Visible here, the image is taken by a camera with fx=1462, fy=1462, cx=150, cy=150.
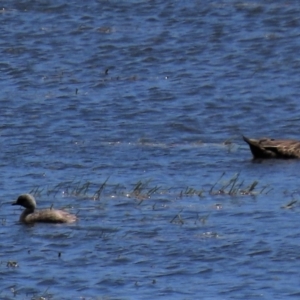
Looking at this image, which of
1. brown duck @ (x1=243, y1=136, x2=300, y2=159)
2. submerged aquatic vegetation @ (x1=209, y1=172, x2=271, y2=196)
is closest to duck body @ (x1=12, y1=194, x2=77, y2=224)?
submerged aquatic vegetation @ (x1=209, y1=172, x2=271, y2=196)

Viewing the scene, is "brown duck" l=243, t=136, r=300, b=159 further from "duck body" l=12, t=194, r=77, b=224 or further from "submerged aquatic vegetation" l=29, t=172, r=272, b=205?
"duck body" l=12, t=194, r=77, b=224

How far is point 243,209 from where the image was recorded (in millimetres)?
13273

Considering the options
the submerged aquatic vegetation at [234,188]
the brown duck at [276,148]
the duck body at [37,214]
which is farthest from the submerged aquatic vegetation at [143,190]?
the brown duck at [276,148]

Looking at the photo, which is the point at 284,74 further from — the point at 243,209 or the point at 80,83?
the point at 243,209

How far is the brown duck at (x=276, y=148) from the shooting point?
16.4 metres

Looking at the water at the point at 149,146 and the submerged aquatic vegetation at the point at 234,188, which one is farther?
the submerged aquatic vegetation at the point at 234,188

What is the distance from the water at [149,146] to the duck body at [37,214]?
0.08m

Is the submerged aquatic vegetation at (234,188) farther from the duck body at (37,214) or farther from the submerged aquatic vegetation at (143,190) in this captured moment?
the duck body at (37,214)

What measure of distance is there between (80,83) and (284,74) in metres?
2.98

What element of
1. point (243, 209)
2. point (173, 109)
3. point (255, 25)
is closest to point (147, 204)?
point (243, 209)

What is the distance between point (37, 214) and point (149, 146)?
13.5 feet

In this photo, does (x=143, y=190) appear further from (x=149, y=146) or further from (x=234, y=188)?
(x=149, y=146)

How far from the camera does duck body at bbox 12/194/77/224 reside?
12.8m

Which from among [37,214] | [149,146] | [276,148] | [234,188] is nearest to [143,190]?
[234,188]
